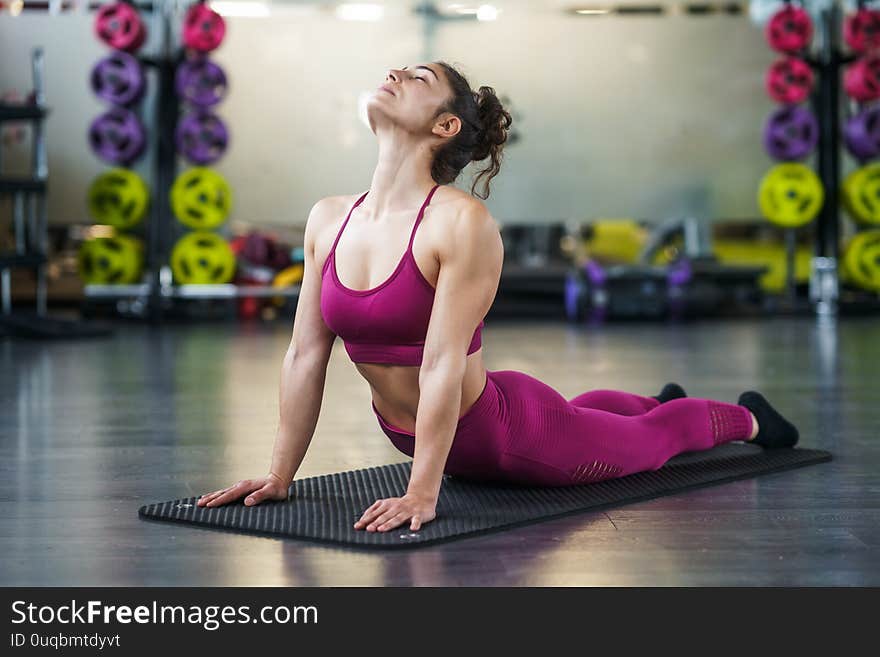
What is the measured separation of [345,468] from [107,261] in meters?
4.59

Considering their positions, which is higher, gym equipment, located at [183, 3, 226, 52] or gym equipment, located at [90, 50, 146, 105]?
gym equipment, located at [183, 3, 226, 52]

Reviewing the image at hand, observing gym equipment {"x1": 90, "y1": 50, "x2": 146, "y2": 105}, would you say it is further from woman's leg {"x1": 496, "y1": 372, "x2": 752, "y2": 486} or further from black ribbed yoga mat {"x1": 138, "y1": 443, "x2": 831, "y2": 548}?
woman's leg {"x1": 496, "y1": 372, "x2": 752, "y2": 486}

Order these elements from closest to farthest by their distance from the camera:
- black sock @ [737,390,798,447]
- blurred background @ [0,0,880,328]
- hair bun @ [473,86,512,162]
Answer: hair bun @ [473,86,512,162] → black sock @ [737,390,798,447] → blurred background @ [0,0,880,328]

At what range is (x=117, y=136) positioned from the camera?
6883 millimetres

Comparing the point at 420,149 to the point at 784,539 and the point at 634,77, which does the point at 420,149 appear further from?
the point at 634,77

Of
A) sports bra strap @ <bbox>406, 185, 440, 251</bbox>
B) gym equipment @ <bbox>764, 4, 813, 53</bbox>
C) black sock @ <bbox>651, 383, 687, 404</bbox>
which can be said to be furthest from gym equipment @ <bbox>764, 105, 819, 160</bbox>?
sports bra strap @ <bbox>406, 185, 440, 251</bbox>

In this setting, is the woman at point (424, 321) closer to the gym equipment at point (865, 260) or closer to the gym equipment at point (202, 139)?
the gym equipment at point (202, 139)

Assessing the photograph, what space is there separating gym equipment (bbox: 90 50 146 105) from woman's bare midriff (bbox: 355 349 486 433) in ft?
16.5

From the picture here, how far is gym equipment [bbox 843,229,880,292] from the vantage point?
7.17m

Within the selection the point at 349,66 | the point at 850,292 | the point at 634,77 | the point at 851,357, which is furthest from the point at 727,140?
the point at 851,357

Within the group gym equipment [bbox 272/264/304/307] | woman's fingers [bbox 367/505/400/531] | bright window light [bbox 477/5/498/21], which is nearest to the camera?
woman's fingers [bbox 367/505/400/531]

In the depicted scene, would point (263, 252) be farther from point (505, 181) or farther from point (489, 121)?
point (489, 121)
